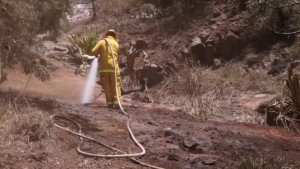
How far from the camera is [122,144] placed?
589 centimetres

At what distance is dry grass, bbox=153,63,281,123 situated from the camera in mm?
8867

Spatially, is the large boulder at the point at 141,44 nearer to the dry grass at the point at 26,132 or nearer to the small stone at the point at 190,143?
the small stone at the point at 190,143

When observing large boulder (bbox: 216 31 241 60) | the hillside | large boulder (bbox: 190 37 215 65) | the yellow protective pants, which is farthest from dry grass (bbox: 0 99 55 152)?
large boulder (bbox: 216 31 241 60)

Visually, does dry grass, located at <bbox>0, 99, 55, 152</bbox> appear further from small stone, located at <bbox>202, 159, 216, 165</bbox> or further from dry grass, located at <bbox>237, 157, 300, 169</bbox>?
dry grass, located at <bbox>237, 157, 300, 169</bbox>

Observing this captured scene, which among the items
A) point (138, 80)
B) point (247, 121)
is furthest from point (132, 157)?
point (138, 80)

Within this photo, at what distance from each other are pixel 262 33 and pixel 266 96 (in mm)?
4198

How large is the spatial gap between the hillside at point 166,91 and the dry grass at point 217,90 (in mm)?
27

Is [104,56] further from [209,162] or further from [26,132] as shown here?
[209,162]

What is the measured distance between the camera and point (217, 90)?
1172 centimetres

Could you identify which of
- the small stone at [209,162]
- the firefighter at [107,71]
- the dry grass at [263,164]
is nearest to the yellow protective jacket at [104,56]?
the firefighter at [107,71]

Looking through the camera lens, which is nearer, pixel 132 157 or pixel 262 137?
pixel 132 157

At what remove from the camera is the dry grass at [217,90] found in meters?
8.87

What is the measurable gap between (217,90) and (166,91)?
4.72 feet

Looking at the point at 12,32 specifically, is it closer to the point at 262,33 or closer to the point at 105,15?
the point at 262,33
